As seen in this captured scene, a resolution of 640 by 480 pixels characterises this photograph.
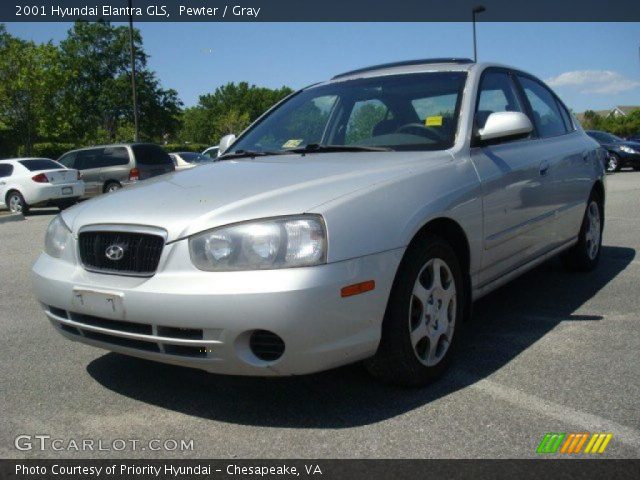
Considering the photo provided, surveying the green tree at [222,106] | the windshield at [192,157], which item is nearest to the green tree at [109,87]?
the windshield at [192,157]

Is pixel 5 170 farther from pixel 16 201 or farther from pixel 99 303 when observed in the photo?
pixel 99 303

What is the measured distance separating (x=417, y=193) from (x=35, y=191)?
14.4 m

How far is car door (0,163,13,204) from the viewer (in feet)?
52.0

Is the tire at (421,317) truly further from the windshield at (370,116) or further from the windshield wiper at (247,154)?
the windshield wiper at (247,154)

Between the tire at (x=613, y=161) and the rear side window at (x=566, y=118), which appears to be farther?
the tire at (x=613, y=161)

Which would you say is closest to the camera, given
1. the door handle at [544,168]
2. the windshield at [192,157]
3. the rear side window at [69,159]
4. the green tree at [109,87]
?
the door handle at [544,168]

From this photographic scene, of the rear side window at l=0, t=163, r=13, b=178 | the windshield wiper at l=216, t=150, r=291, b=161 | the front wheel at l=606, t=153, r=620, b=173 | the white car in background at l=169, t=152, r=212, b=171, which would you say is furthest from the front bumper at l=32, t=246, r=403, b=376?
the front wheel at l=606, t=153, r=620, b=173

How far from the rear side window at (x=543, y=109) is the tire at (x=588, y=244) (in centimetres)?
77

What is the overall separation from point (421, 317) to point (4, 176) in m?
15.4

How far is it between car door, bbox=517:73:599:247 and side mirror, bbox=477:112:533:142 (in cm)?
76

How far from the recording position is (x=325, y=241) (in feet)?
8.67

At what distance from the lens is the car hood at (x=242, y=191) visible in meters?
2.75

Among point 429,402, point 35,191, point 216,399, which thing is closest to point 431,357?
point 429,402
